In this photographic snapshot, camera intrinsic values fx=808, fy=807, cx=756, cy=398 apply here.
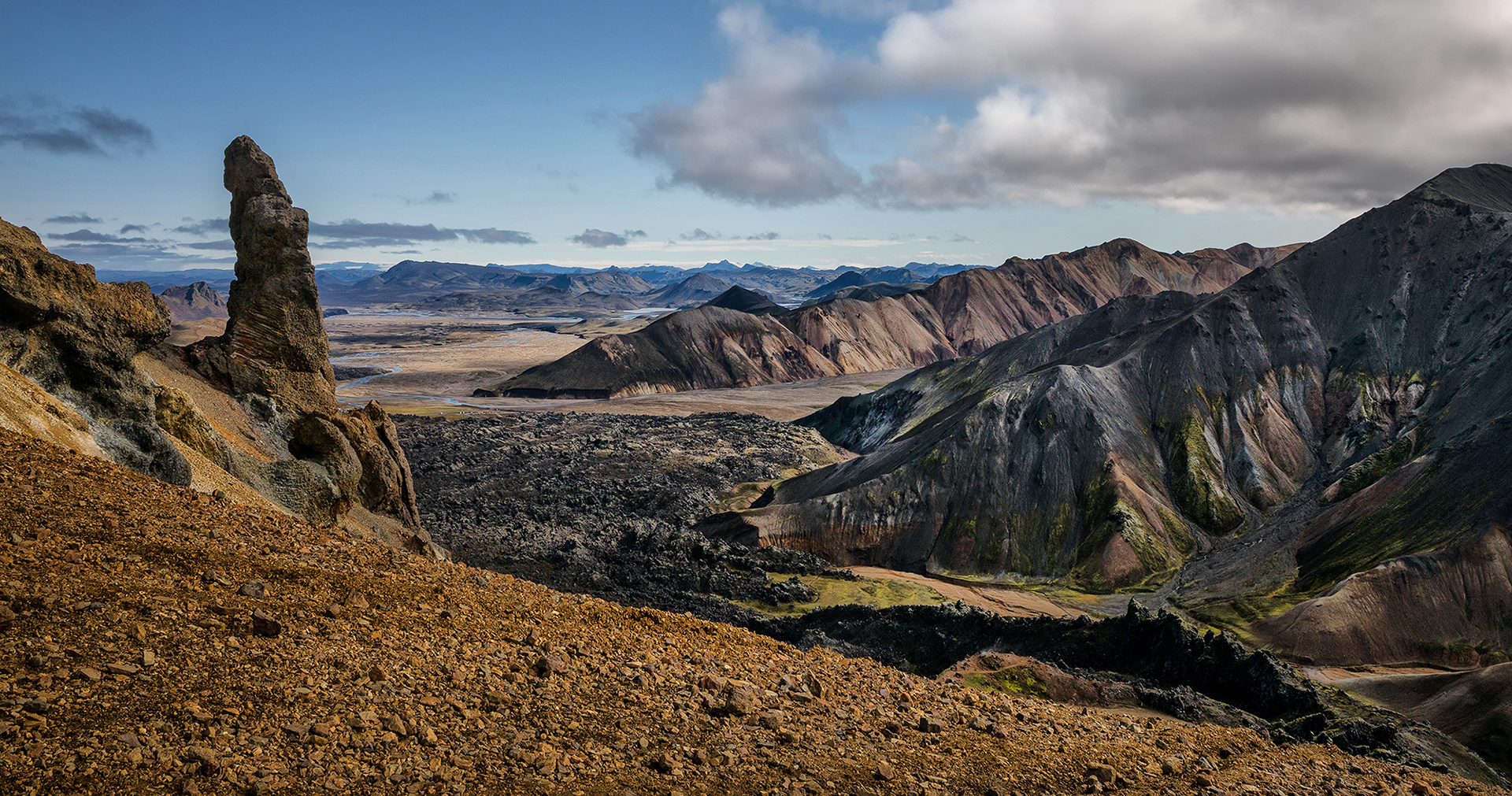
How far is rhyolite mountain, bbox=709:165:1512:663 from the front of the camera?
4416 centimetres

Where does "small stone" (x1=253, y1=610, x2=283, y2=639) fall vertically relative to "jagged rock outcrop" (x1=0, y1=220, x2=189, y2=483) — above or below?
below

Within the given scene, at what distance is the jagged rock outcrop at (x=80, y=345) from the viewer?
18.7 meters

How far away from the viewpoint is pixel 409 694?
10.3m

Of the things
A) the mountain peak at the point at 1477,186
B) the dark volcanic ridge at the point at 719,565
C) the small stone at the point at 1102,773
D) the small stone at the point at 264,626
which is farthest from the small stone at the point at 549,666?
the mountain peak at the point at 1477,186

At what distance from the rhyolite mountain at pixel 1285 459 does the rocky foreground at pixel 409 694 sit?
35555 mm

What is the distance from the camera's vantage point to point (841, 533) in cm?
6238

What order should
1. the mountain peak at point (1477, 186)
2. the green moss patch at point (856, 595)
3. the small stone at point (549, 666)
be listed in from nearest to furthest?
the small stone at point (549, 666) < the green moss patch at point (856, 595) < the mountain peak at point (1477, 186)

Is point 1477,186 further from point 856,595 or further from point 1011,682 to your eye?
point 1011,682

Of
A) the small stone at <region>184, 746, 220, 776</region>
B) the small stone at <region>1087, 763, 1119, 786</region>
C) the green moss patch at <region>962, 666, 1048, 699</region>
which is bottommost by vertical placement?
the green moss patch at <region>962, 666, 1048, 699</region>

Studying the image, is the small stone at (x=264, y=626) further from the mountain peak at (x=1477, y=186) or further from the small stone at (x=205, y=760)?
the mountain peak at (x=1477, y=186)

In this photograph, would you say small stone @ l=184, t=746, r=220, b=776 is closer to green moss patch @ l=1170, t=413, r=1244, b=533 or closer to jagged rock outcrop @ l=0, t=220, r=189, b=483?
jagged rock outcrop @ l=0, t=220, r=189, b=483

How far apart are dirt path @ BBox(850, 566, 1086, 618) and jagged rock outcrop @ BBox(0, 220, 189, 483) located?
1596 inches

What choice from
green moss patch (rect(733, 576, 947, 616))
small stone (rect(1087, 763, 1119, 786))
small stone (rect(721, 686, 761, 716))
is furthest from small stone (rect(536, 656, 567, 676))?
green moss patch (rect(733, 576, 947, 616))

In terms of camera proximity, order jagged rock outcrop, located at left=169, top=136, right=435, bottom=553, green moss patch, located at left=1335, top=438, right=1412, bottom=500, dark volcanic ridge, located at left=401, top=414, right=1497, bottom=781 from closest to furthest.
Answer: dark volcanic ridge, located at left=401, top=414, right=1497, bottom=781 → jagged rock outcrop, located at left=169, top=136, right=435, bottom=553 → green moss patch, located at left=1335, top=438, right=1412, bottom=500
